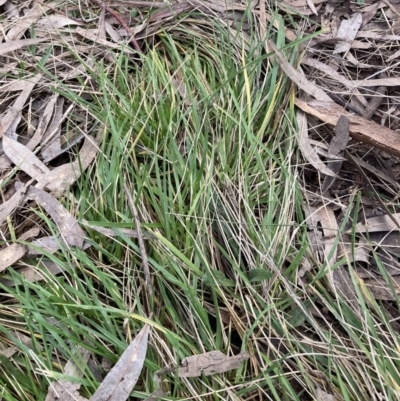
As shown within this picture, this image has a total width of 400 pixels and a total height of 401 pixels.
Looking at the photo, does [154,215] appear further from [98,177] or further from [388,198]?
[388,198]

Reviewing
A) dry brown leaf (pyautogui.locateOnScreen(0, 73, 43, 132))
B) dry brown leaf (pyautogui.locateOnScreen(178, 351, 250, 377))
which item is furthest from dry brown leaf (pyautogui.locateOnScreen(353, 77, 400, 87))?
dry brown leaf (pyautogui.locateOnScreen(0, 73, 43, 132))

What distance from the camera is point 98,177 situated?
4.43 feet

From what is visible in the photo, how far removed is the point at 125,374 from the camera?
1053mm

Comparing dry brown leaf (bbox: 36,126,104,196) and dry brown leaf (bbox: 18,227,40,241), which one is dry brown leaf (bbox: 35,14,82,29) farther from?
dry brown leaf (bbox: 18,227,40,241)

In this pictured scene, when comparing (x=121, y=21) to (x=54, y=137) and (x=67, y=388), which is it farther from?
(x=67, y=388)

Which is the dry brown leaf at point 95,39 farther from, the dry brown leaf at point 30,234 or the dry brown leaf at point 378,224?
the dry brown leaf at point 378,224

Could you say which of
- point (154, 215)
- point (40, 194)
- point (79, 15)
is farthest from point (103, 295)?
point (79, 15)

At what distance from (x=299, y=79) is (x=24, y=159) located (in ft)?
3.00

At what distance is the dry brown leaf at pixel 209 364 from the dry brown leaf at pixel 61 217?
1.43 ft

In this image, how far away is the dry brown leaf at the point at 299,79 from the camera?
1499 millimetres

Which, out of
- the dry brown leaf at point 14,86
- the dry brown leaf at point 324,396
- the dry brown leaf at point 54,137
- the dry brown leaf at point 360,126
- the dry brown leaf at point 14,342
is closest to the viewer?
the dry brown leaf at point 324,396

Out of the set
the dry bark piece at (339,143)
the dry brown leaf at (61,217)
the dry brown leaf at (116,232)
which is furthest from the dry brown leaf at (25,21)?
the dry bark piece at (339,143)

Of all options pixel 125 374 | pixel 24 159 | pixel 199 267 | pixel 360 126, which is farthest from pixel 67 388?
pixel 360 126

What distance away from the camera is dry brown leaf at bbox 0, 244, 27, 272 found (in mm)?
1239
